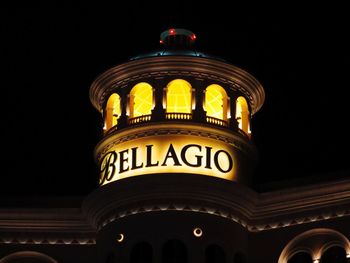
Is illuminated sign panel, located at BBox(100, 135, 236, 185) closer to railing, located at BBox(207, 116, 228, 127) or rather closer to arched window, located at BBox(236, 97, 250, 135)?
railing, located at BBox(207, 116, 228, 127)

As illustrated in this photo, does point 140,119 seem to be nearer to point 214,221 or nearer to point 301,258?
point 214,221

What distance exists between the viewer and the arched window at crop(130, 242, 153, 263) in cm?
4575

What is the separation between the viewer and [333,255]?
150ft

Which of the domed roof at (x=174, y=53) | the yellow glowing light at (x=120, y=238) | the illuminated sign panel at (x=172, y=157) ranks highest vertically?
the domed roof at (x=174, y=53)

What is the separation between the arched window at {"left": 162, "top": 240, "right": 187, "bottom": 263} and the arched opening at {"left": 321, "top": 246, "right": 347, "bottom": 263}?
16.2ft

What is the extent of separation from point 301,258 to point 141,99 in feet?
28.1

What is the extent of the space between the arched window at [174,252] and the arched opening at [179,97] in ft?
17.2

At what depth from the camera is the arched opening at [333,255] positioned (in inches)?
1793

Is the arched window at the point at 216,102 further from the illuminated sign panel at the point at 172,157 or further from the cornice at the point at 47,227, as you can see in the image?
the cornice at the point at 47,227

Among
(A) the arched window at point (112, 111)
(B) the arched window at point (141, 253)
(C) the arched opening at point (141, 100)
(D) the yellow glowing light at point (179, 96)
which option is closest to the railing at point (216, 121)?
(D) the yellow glowing light at point (179, 96)

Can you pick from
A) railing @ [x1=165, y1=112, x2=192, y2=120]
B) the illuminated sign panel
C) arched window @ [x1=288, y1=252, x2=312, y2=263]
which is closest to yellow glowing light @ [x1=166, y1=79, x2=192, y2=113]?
railing @ [x1=165, y1=112, x2=192, y2=120]

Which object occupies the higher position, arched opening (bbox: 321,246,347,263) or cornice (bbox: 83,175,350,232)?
cornice (bbox: 83,175,350,232)

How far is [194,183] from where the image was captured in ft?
150

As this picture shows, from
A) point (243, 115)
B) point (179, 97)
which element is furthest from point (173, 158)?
point (243, 115)
